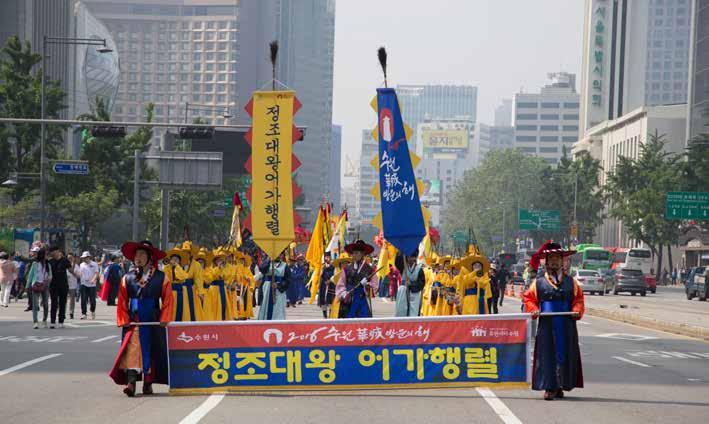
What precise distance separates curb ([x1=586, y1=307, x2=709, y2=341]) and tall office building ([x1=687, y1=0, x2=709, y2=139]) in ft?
171

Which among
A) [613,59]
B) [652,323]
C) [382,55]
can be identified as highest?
[613,59]

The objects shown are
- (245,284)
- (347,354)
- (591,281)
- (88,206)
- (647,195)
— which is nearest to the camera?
(347,354)

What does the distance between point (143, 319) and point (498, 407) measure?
3937 mm

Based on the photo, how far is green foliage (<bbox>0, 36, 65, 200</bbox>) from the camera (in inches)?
2021

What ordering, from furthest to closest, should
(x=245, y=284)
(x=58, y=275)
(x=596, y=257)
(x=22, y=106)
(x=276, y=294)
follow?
(x=596, y=257) < (x=22, y=106) < (x=245, y=284) < (x=58, y=275) < (x=276, y=294)

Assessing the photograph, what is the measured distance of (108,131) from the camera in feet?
111

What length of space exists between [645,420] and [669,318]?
23110mm

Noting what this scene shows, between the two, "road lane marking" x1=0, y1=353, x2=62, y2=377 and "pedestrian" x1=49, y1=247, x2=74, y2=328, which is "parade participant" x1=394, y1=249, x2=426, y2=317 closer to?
"road lane marking" x1=0, y1=353, x2=62, y2=377

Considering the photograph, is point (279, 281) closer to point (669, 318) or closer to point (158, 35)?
point (669, 318)

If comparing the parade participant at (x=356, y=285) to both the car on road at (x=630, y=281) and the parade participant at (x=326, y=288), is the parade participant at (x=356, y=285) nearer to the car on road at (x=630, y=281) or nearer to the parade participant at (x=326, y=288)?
the parade participant at (x=326, y=288)

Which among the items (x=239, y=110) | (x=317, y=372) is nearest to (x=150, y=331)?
(x=317, y=372)

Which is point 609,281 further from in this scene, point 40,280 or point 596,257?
point 40,280

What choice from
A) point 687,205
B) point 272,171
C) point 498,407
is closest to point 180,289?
point 272,171

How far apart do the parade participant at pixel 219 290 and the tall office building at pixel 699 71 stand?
222ft
